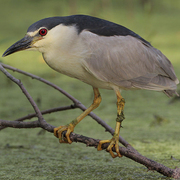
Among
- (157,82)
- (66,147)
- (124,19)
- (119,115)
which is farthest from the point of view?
(124,19)

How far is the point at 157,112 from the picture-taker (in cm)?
327

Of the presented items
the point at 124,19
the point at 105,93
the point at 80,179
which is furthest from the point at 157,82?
the point at 124,19

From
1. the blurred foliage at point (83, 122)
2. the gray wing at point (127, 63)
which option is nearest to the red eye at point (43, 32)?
the gray wing at point (127, 63)

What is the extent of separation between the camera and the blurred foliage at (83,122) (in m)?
2.23

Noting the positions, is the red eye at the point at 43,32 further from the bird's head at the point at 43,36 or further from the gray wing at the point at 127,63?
the gray wing at the point at 127,63

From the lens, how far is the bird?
185cm

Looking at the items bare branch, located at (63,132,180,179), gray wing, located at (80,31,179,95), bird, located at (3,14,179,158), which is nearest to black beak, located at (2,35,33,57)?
bird, located at (3,14,179,158)

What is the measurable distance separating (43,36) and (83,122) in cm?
140

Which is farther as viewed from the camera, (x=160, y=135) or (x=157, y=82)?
(x=160, y=135)

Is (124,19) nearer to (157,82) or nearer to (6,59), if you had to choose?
(6,59)

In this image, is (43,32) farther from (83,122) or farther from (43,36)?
(83,122)

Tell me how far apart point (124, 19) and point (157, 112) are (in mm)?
2941

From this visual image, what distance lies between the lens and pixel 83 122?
313 centimetres

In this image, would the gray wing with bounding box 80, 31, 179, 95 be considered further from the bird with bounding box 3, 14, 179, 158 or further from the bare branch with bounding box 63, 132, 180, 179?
the bare branch with bounding box 63, 132, 180, 179
